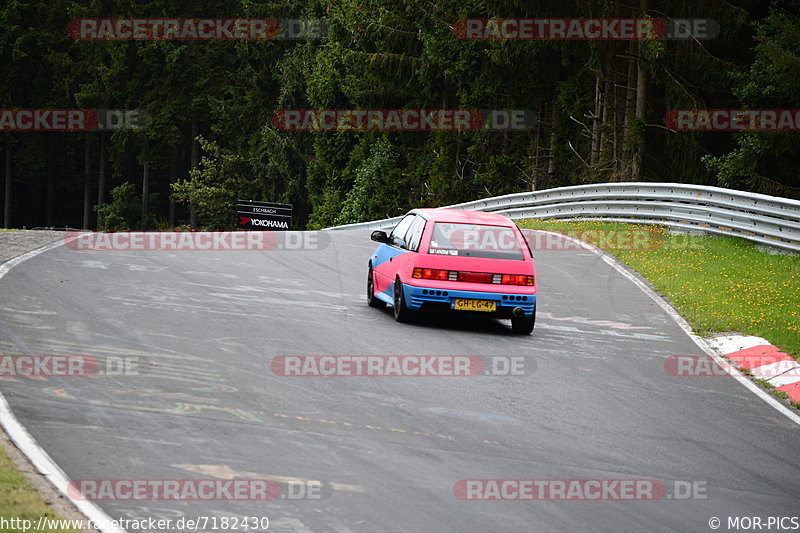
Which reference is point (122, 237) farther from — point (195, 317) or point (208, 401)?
point (208, 401)

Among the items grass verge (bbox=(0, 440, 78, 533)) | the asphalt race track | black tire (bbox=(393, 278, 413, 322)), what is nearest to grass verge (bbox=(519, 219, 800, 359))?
the asphalt race track

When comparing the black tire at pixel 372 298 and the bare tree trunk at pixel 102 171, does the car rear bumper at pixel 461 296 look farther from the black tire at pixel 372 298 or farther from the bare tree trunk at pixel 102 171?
the bare tree trunk at pixel 102 171

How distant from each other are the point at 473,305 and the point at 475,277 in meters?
0.38

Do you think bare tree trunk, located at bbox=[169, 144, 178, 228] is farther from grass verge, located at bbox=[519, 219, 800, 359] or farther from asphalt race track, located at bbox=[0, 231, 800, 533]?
asphalt race track, located at bbox=[0, 231, 800, 533]

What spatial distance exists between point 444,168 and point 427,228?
35.4m

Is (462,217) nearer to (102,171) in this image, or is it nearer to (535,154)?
(535,154)

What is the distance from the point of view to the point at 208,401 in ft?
29.4

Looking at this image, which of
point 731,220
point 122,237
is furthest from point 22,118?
point 731,220

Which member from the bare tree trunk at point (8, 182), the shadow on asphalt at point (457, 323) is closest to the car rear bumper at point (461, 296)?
the shadow on asphalt at point (457, 323)

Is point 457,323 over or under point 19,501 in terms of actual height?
over

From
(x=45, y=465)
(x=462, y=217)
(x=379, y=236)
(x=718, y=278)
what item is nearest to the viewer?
(x=45, y=465)

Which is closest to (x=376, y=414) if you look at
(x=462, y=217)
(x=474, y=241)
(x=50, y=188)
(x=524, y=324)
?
Answer: (x=524, y=324)

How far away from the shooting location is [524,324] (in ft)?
44.0

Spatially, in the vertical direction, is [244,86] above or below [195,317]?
above
